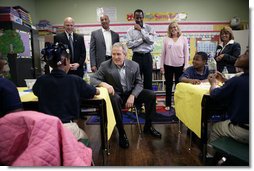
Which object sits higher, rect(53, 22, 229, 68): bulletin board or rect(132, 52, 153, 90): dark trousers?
rect(53, 22, 229, 68): bulletin board

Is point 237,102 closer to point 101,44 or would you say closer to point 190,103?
point 190,103

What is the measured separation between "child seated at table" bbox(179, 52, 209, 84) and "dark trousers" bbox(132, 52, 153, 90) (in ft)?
1.41

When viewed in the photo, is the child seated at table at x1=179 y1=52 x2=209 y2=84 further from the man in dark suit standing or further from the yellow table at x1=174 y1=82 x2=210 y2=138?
the man in dark suit standing

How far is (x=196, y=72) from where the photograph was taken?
163cm

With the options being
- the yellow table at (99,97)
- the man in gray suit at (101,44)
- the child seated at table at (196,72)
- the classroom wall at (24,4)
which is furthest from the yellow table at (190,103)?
the classroom wall at (24,4)

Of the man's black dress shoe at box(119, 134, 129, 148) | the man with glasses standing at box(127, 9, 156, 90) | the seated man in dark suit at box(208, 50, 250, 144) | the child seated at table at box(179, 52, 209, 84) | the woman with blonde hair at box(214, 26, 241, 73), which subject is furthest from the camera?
the man with glasses standing at box(127, 9, 156, 90)

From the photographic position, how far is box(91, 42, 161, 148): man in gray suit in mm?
1602

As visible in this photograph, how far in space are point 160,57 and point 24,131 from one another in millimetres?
1637

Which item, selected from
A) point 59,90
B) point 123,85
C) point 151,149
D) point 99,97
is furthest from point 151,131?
point 59,90

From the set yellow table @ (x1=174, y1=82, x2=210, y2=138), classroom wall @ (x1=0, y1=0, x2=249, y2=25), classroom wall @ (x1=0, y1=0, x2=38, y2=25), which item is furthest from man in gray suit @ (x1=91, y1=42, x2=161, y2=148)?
classroom wall @ (x1=0, y1=0, x2=38, y2=25)

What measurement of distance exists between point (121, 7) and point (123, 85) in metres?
0.69

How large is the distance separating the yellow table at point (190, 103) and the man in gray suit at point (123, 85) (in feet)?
0.76

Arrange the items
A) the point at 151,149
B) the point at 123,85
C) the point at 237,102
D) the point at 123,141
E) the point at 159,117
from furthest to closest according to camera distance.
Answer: the point at 159,117
the point at 123,85
the point at 123,141
the point at 151,149
the point at 237,102

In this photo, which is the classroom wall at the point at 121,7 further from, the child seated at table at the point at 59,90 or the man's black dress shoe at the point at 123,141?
the man's black dress shoe at the point at 123,141
